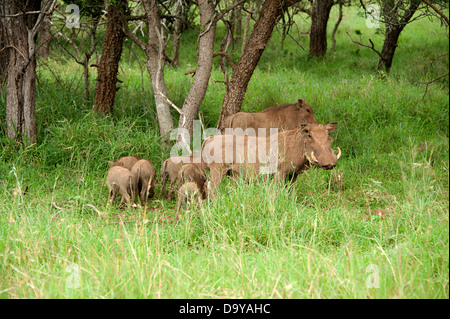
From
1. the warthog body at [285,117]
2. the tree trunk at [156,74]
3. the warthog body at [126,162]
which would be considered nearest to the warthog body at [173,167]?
the warthog body at [126,162]

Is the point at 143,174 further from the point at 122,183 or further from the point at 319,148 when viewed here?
the point at 319,148

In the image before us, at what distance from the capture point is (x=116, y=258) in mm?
3777

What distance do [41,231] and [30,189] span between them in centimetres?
224

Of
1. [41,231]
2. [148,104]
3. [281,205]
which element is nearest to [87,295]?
[41,231]

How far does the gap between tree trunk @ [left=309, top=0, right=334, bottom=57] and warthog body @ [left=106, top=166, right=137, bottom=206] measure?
9.26m

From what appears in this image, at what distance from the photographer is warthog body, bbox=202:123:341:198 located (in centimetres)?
554

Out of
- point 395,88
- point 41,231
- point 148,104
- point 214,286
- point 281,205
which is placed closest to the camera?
point 214,286

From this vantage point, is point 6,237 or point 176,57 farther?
point 176,57

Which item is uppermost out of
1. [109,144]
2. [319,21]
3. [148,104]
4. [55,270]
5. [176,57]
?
[319,21]

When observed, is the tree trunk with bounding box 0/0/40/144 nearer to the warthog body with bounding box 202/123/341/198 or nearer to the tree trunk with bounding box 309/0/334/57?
the warthog body with bounding box 202/123/341/198

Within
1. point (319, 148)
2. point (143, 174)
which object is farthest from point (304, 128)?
point (143, 174)

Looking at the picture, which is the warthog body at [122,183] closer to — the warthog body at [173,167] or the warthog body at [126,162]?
the warthog body at [126,162]

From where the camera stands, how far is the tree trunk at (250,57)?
7430 mm
